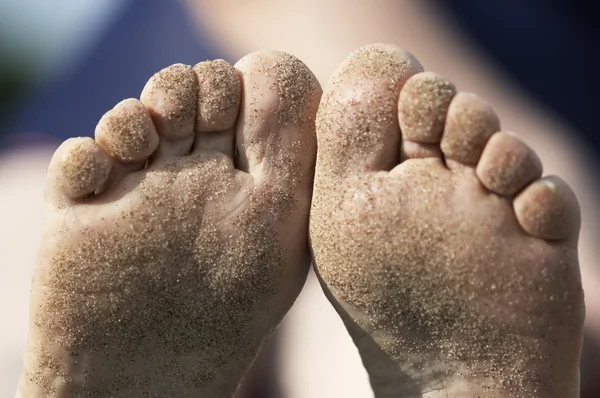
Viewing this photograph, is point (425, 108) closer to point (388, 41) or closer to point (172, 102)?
point (172, 102)

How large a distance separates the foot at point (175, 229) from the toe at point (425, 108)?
11cm

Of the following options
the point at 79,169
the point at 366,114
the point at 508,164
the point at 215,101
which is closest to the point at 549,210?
the point at 508,164

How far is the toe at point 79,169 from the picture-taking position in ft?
2.26

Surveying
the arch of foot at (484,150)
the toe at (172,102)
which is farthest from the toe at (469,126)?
the toe at (172,102)

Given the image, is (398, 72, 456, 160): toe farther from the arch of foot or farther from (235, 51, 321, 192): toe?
(235, 51, 321, 192): toe

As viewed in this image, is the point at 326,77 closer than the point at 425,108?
No

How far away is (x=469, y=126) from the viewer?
63 centimetres

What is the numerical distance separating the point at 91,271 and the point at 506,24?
0.71 m

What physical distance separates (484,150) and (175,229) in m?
0.31

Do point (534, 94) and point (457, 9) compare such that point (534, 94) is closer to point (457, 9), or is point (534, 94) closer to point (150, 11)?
point (457, 9)

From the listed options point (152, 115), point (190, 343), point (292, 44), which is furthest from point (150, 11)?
point (190, 343)

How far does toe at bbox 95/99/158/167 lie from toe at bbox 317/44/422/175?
18cm

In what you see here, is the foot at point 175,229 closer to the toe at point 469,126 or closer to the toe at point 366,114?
the toe at point 366,114

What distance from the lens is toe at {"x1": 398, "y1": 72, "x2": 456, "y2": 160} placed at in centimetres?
64
